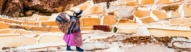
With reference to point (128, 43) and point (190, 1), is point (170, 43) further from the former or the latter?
point (190, 1)

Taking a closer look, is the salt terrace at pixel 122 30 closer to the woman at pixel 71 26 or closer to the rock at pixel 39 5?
the woman at pixel 71 26

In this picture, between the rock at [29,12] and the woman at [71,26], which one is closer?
the woman at [71,26]

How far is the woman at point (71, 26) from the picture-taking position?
13.2 ft

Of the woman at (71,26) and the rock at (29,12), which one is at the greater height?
the woman at (71,26)

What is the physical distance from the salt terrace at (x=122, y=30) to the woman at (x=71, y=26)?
27cm

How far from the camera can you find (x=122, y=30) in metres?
7.02

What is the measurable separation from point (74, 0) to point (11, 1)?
71.9 inches

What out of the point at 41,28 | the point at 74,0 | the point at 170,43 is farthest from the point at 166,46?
the point at 74,0

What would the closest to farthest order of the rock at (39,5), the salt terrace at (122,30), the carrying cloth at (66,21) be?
the carrying cloth at (66,21) → the salt terrace at (122,30) → the rock at (39,5)

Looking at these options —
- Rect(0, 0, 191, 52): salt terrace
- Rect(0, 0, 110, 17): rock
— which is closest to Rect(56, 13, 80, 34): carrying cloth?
Rect(0, 0, 191, 52): salt terrace

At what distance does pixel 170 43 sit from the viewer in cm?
448

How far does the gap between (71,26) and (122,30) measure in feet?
9.97

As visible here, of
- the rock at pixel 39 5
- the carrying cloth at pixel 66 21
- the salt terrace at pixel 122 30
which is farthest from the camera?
the rock at pixel 39 5

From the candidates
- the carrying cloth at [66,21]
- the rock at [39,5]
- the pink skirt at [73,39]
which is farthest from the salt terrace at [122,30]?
the rock at [39,5]
